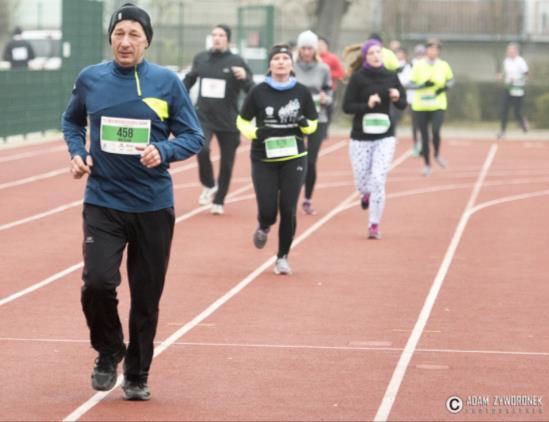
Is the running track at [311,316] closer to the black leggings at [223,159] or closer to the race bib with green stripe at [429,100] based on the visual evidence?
the black leggings at [223,159]

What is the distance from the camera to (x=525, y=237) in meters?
16.5

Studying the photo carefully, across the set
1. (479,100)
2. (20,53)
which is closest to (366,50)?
(20,53)

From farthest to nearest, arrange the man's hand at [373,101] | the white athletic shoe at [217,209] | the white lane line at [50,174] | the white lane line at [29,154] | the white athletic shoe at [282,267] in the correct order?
the white lane line at [29,154] < the white lane line at [50,174] < the white athletic shoe at [217,209] < the man's hand at [373,101] < the white athletic shoe at [282,267]

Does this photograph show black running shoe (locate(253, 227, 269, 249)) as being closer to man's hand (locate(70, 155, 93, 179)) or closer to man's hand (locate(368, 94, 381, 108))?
man's hand (locate(368, 94, 381, 108))

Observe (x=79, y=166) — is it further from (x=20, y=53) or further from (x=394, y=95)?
(x=20, y=53)

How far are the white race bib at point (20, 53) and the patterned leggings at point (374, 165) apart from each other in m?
17.7

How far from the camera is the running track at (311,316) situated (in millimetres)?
8273

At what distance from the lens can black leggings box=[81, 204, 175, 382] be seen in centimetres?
794

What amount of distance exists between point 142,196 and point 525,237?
9140 mm

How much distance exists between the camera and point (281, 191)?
13.4 meters

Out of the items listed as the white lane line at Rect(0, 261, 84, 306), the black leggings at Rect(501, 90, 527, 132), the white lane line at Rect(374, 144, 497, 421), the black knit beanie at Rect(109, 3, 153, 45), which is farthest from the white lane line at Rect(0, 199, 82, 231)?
the black leggings at Rect(501, 90, 527, 132)

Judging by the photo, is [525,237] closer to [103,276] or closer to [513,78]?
[103,276]

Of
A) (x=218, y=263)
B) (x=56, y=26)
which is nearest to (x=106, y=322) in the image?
(x=218, y=263)

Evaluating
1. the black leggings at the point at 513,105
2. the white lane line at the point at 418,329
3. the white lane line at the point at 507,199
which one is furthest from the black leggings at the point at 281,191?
the black leggings at the point at 513,105
